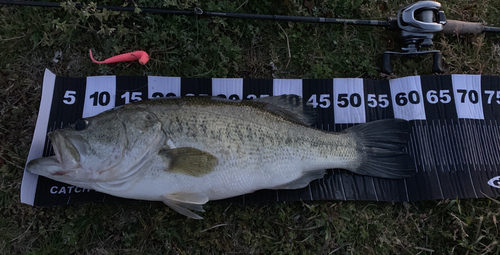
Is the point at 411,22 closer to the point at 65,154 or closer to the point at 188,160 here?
the point at 188,160

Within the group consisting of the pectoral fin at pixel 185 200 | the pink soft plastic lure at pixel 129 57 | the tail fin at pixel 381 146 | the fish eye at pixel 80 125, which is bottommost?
the pectoral fin at pixel 185 200

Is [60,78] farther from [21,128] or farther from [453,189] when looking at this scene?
[453,189]

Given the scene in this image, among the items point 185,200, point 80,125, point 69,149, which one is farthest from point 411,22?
point 69,149

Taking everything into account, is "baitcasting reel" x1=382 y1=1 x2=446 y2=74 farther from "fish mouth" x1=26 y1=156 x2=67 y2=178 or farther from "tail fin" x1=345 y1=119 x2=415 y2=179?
"fish mouth" x1=26 y1=156 x2=67 y2=178

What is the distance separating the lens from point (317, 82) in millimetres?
3234

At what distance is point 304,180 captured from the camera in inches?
106

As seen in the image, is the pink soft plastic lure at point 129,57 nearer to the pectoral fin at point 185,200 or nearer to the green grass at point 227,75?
the green grass at point 227,75

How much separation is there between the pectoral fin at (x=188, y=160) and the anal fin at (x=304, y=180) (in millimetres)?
722

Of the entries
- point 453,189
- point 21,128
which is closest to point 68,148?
point 21,128

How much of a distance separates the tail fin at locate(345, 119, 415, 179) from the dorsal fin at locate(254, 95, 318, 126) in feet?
1.34

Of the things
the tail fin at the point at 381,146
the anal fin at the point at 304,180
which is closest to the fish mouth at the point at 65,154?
the anal fin at the point at 304,180

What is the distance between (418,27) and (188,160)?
276 centimetres

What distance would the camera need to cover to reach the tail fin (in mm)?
2803

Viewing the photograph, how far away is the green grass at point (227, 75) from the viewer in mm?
2857
